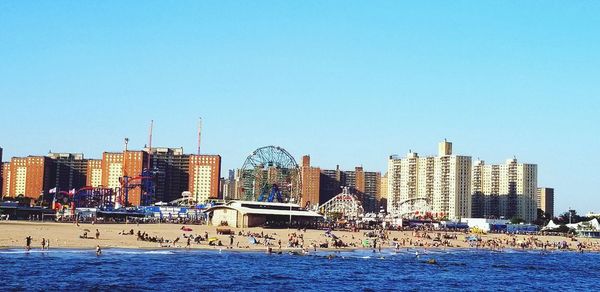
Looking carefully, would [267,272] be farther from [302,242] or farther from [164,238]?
[164,238]

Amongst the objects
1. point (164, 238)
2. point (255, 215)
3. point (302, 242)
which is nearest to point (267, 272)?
point (302, 242)

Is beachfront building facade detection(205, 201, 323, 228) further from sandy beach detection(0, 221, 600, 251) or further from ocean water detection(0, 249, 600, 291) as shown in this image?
ocean water detection(0, 249, 600, 291)

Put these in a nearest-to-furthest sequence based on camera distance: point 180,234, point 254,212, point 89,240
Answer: point 89,240
point 180,234
point 254,212

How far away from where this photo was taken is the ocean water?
5531cm

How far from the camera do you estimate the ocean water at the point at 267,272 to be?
5531 centimetres

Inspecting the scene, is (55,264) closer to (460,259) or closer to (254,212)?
(460,259)

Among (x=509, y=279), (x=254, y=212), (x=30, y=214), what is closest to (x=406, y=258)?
(x=509, y=279)

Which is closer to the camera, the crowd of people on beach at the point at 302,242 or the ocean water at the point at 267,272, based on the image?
the ocean water at the point at 267,272

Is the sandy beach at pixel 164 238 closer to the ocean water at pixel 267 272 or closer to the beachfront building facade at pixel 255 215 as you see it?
the beachfront building facade at pixel 255 215

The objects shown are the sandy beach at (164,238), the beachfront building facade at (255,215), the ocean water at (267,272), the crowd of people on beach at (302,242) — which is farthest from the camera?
the beachfront building facade at (255,215)

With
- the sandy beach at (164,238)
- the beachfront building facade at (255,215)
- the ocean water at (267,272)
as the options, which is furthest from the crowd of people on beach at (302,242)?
the ocean water at (267,272)

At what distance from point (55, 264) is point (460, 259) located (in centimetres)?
5314

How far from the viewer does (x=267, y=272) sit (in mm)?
67250

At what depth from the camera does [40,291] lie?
4844 cm
